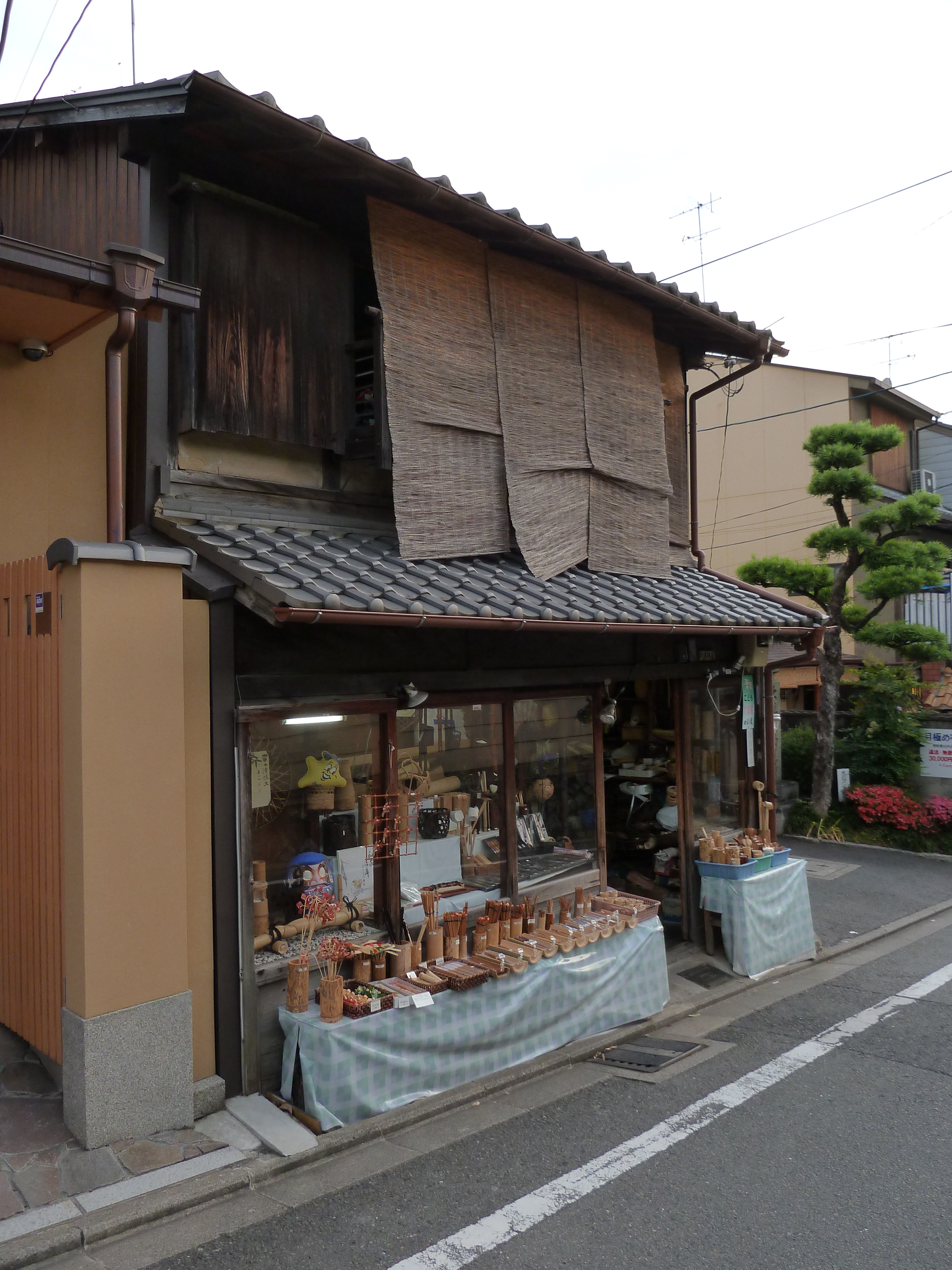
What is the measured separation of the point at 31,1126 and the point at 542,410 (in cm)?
726

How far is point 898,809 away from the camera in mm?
16641

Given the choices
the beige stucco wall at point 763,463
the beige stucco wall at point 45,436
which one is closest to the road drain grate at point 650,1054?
the beige stucco wall at point 45,436

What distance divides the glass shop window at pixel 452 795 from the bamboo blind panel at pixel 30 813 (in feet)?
8.99

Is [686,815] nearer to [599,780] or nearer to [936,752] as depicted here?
[599,780]

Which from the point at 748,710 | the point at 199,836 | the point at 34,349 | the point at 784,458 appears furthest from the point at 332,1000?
the point at 784,458

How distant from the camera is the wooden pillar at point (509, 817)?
8.40m

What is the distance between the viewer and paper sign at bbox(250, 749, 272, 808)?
6.43 meters

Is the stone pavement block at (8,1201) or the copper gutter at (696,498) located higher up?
the copper gutter at (696,498)

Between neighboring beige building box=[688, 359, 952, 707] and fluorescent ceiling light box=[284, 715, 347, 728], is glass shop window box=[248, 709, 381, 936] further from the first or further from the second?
neighboring beige building box=[688, 359, 952, 707]

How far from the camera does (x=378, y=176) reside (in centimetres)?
701

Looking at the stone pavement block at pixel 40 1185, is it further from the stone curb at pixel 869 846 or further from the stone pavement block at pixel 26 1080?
the stone curb at pixel 869 846

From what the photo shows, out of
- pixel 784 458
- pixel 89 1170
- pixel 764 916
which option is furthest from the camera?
pixel 784 458

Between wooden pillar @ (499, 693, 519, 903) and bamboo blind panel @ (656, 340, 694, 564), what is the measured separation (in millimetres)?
3995

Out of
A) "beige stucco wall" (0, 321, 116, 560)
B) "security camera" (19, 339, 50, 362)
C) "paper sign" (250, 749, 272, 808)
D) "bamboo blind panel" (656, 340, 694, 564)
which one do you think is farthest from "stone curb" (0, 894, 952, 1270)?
"security camera" (19, 339, 50, 362)
